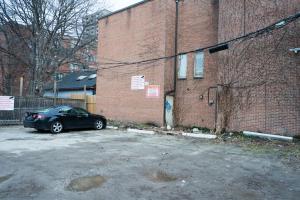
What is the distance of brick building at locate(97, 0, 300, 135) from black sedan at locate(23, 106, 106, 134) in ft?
11.1

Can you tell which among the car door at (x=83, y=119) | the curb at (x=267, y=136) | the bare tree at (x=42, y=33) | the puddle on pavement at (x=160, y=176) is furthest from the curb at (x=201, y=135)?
the bare tree at (x=42, y=33)

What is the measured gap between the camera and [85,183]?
650 cm

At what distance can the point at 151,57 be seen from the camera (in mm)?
18641

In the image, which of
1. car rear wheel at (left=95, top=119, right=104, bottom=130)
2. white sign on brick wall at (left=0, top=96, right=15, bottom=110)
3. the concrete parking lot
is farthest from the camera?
white sign on brick wall at (left=0, top=96, right=15, bottom=110)

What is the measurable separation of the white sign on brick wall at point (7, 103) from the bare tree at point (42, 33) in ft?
19.7

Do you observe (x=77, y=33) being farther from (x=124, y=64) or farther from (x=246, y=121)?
(x=246, y=121)

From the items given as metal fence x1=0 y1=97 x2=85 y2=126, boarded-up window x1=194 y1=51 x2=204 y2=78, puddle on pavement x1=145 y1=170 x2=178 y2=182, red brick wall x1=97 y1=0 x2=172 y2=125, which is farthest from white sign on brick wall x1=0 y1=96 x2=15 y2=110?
puddle on pavement x1=145 y1=170 x2=178 y2=182

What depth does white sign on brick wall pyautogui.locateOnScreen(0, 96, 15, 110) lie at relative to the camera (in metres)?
18.9

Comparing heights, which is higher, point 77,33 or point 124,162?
point 77,33

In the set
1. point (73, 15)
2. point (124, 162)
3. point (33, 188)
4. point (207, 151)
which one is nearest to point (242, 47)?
point (207, 151)

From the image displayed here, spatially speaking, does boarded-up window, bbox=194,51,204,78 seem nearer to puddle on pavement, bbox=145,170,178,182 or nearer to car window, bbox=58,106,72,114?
car window, bbox=58,106,72,114

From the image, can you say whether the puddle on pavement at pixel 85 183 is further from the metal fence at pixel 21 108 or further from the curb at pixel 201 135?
the metal fence at pixel 21 108

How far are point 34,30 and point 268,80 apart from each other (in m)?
18.6

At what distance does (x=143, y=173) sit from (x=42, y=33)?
67.1 feet
